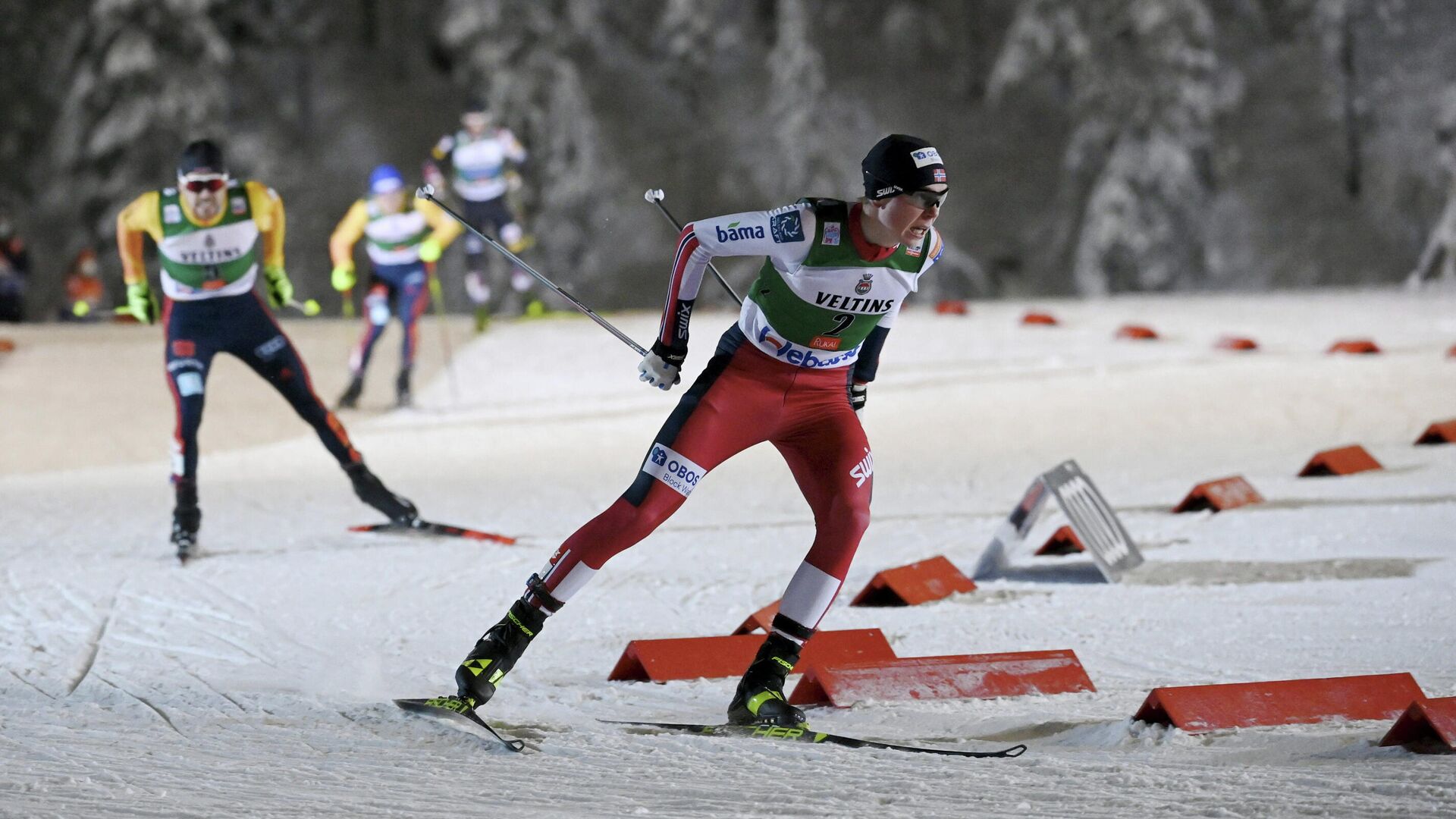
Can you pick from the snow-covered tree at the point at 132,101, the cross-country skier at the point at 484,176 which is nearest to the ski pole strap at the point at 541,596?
the cross-country skier at the point at 484,176

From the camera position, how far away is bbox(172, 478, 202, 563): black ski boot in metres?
7.47

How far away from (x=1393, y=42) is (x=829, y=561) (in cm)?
2666

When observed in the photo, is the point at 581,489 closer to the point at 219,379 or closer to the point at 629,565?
the point at 629,565

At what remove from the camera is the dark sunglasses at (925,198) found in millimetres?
4391

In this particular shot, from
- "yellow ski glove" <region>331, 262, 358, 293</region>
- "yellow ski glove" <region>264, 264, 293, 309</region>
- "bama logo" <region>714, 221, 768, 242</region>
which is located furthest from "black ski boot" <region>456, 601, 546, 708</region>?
"yellow ski glove" <region>331, 262, 358, 293</region>

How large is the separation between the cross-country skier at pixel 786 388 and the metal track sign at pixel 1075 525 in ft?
6.51

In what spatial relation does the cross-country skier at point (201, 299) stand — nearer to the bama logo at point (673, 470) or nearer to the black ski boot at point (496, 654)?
the black ski boot at point (496, 654)

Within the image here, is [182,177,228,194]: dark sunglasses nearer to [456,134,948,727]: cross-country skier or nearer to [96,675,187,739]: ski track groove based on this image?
[96,675,187,739]: ski track groove

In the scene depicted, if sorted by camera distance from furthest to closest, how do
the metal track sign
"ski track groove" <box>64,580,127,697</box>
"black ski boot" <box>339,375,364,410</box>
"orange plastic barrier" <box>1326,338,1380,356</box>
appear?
"orange plastic barrier" <box>1326,338,1380,356</box> → "black ski boot" <box>339,375,364,410</box> → the metal track sign → "ski track groove" <box>64,580,127,697</box>

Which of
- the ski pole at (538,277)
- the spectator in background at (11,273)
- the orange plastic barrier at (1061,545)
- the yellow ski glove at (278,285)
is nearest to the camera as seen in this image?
the ski pole at (538,277)

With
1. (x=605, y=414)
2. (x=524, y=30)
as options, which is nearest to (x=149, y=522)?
(x=605, y=414)

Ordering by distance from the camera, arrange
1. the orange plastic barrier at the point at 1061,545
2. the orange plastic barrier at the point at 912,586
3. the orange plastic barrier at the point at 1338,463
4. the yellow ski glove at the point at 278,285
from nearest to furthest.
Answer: the orange plastic barrier at the point at 912,586
the orange plastic barrier at the point at 1061,545
the yellow ski glove at the point at 278,285
the orange plastic barrier at the point at 1338,463

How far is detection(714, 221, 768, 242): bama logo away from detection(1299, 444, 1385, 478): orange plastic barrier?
5384 mm

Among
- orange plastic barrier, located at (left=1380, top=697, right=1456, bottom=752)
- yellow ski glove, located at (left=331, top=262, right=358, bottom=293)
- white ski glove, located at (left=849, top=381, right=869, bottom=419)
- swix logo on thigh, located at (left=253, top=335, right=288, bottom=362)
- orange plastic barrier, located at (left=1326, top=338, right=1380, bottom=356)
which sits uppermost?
white ski glove, located at (left=849, top=381, right=869, bottom=419)
